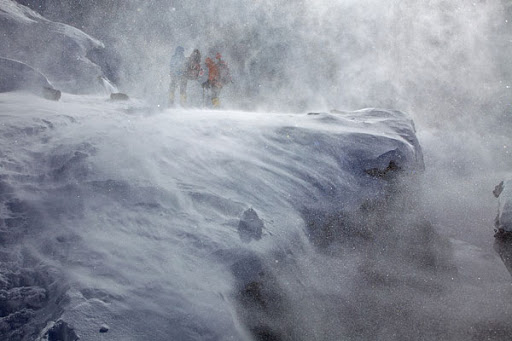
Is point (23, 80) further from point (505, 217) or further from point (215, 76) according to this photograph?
point (505, 217)

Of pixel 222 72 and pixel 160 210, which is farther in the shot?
pixel 222 72

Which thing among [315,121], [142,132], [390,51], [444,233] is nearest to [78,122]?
[142,132]

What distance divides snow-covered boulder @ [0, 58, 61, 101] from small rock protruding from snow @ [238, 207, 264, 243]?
4.07 m

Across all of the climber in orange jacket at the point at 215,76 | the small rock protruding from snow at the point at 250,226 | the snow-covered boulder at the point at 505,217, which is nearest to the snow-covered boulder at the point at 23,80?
the climber in orange jacket at the point at 215,76

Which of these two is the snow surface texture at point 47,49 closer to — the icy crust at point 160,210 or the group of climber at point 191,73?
the group of climber at point 191,73

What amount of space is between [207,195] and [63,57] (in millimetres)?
7177

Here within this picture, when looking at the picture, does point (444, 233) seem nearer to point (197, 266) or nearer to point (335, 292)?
point (335, 292)

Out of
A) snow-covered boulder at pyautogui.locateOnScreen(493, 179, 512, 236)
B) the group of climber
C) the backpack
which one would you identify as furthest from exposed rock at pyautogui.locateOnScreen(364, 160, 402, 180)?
the backpack

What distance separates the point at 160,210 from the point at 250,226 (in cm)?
86

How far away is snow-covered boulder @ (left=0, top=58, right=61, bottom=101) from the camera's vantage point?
16.1 feet

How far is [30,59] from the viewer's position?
7.21 meters

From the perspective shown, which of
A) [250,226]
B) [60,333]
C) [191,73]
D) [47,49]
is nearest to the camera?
[60,333]

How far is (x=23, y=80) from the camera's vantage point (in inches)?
198

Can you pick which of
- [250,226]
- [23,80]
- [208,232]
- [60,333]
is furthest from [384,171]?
[23,80]
